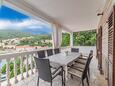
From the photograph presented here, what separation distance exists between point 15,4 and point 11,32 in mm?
813

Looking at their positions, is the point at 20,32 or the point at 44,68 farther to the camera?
the point at 20,32

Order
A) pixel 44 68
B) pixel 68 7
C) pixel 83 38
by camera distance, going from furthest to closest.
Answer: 1. pixel 83 38
2. pixel 68 7
3. pixel 44 68

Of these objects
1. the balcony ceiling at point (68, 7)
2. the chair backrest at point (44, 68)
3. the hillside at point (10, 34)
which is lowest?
the chair backrest at point (44, 68)

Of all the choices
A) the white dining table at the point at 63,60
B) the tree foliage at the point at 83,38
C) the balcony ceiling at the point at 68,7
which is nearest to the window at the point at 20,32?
the balcony ceiling at the point at 68,7

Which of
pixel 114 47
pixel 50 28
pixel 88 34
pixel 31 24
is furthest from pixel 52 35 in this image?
pixel 88 34

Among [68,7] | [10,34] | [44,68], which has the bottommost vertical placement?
[44,68]

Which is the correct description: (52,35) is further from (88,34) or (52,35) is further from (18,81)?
(88,34)

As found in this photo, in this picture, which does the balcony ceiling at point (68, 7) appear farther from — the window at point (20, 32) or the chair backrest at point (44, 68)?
the chair backrest at point (44, 68)

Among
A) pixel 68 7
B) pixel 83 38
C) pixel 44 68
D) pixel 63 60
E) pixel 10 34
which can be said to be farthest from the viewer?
pixel 83 38

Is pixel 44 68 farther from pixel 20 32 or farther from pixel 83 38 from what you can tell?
pixel 83 38

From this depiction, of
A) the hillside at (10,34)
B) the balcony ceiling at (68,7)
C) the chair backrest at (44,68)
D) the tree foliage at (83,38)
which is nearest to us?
the chair backrest at (44,68)

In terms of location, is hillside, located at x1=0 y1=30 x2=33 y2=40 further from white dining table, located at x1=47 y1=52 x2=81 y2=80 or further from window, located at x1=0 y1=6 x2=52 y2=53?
white dining table, located at x1=47 y1=52 x2=81 y2=80

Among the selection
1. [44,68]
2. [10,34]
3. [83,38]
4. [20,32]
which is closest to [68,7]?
[20,32]

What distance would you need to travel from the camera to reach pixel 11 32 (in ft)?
10.0
